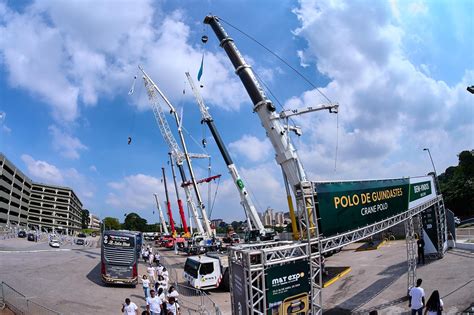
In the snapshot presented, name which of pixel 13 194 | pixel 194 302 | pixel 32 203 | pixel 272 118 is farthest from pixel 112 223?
pixel 272 118

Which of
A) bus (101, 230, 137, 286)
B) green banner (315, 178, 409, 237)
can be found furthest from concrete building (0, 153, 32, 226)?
green banner (315, 178, 409, 237)

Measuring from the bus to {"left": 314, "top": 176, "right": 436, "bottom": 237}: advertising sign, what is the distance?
44.1 feet

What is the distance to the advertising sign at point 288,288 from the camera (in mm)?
10612

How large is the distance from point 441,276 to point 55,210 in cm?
15129

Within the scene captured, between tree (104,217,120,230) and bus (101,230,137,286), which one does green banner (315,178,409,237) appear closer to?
bus (101,230,137,286)

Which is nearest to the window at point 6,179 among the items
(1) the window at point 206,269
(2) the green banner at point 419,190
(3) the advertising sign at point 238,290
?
(1) the window at point 206,269

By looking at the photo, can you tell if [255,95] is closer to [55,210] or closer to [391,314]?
[391,314]

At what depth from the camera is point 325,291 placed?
20.0 m

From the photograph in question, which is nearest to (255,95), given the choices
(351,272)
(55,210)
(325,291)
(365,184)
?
(365,184)

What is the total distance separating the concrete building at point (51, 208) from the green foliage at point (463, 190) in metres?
131

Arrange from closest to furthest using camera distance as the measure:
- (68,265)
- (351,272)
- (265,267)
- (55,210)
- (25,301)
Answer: (265,267) < (25,301) < (351,272) < (68,265) < (55,210)

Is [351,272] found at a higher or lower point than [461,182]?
lower

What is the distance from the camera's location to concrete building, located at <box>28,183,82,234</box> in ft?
438

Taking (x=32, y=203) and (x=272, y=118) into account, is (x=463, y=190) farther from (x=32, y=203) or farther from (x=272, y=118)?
(x=32, y=203)
